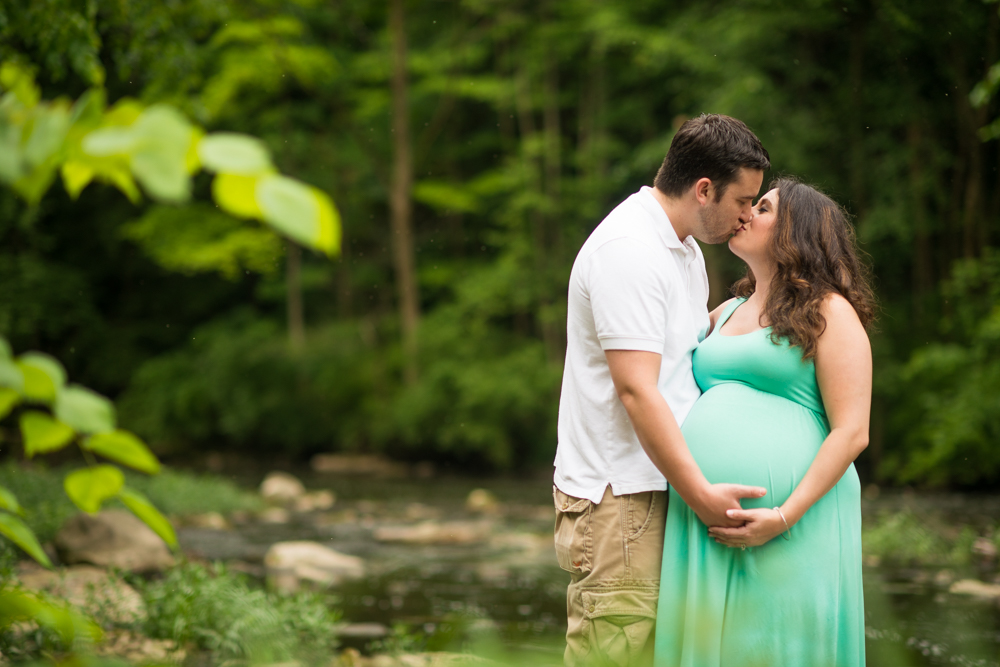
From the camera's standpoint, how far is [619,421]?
249 cm

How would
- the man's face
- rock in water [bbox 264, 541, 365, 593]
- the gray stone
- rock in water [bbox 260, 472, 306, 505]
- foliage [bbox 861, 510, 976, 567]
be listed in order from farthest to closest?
1. rock in water [bbox 260, 472, 306, 505]
2. the gray stone
3. foliage [bbox 861, 510, 976, 567]
4. rock in water [bbox 264, 541, 365, 593]
5. the man's face

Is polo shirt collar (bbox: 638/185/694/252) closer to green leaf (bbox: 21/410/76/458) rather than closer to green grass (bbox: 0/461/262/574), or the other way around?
green leaf (bbox: 21/410/76/458)

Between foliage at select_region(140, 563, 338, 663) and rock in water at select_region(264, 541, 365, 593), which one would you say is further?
rock in water at select_region(264, 541, 365, 593)

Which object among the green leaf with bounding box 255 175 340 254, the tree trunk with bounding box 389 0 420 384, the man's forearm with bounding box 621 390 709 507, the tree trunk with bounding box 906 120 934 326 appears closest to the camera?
the green leaf with bounding box 255 175 340 254

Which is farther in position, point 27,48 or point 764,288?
point 27,48

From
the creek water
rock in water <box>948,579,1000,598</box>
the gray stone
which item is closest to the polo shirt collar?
the creek water

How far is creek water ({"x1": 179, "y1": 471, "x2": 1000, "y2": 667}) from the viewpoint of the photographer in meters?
4.75

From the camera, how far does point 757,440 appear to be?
8.63 ft

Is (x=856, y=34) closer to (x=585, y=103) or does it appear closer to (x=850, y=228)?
(x=585, y=103)

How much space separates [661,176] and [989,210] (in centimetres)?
1527

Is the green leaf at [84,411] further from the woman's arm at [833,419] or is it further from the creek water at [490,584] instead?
the woman's arm at [833,419]

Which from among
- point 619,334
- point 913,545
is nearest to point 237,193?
point 619,334

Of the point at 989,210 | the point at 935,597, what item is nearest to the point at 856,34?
the point at 989,210

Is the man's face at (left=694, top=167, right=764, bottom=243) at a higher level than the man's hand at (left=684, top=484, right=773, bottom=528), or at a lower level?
higher
